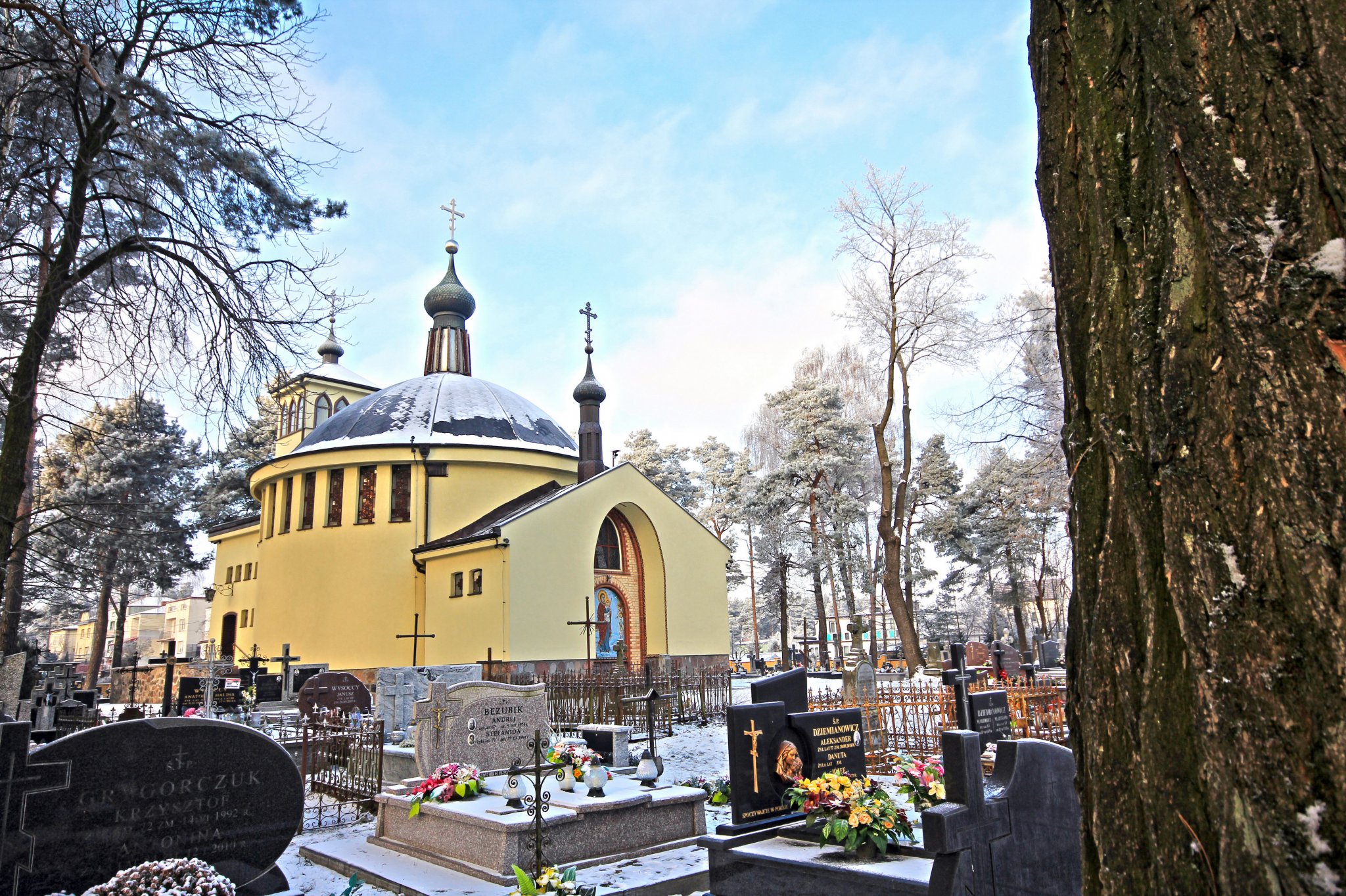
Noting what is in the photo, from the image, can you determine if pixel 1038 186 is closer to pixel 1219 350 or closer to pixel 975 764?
pixel 1219 350

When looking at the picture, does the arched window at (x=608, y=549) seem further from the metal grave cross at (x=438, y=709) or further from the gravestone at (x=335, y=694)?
the metal grave cross at (x=438, y=709)

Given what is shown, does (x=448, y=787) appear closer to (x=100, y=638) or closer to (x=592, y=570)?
(x=592, y=570)

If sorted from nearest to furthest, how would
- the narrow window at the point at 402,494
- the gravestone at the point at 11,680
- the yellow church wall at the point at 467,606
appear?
the gravestone at the point at 11,680 < the yellow church wall at the point at 467,606 < the narrow window at the point at 402,494

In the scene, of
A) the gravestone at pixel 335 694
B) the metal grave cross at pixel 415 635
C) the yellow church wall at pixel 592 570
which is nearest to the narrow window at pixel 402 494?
the metal grave cross at pixel 415 635

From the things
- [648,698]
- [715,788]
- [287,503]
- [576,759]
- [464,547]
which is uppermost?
[287,503]

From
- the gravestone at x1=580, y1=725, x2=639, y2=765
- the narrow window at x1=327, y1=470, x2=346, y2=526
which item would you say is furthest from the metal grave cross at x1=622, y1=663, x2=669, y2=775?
the narrow window at x1=327, y1=470, x2=346, y2=526

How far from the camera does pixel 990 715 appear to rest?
32.3 feet

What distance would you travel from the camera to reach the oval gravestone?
5.35m

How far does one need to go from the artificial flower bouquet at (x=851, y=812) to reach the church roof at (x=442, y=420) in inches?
877

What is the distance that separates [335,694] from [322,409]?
27617 mm

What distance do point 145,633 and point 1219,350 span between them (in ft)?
320

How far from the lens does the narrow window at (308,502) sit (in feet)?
88.9

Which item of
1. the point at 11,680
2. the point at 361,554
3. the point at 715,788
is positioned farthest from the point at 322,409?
the point at 715,788

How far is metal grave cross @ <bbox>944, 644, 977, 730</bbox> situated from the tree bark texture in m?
8.38
